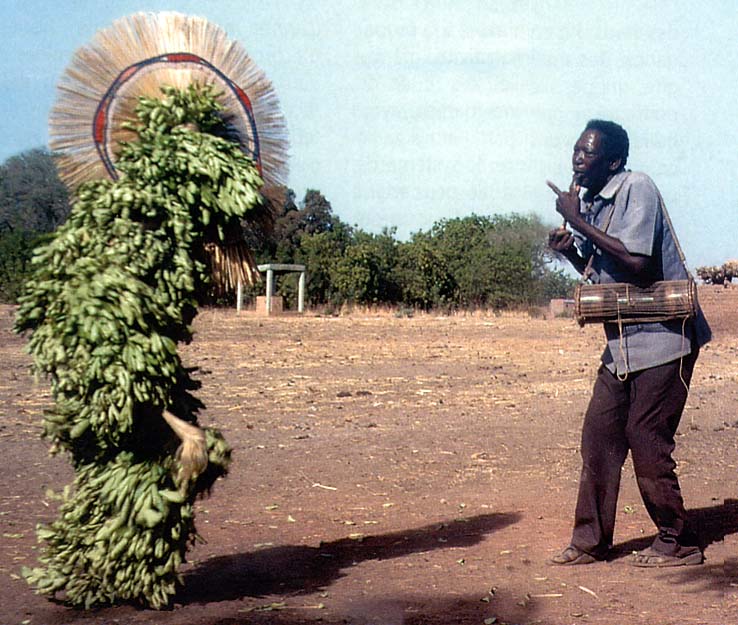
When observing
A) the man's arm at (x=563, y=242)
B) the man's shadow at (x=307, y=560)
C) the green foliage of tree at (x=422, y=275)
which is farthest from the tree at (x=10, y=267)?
the man's arm at (x=563, y=242)

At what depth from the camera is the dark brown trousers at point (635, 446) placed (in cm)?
550

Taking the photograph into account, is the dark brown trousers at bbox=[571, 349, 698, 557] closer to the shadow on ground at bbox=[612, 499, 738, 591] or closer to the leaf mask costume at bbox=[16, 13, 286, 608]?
the shadow on ground at bbox=[612, 499, 738, 591]

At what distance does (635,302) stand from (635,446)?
0.79 metres

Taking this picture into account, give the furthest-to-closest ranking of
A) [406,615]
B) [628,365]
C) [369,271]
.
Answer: [369,271], [628,365], [406,615]

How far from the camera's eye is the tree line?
143 feet

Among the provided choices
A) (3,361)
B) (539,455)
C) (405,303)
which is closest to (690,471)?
(539,455)

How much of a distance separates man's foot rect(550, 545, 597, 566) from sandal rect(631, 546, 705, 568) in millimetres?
255

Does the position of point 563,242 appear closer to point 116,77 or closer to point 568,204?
point 568,204

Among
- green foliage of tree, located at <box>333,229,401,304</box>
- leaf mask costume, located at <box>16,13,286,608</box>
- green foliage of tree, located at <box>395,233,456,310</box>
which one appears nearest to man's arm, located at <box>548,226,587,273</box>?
leaf mask costume, located at <box>16,13,286,608</box>

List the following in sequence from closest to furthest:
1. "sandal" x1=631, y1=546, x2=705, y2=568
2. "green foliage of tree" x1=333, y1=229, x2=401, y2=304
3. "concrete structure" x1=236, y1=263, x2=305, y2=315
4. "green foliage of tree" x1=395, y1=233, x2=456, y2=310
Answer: "sandal" x1=631, y1=546, x2=705, y2=568, "concrete structure" x1=236, y1=263, x2=305, y2=315, "green foliage of tree" x1=333, y1=229, x2=401, y2=304, "green foliage of tree" x1=395, y1=233, x2=456, y2=310

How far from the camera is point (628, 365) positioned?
5.55 m

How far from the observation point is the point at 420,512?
700 centimetres

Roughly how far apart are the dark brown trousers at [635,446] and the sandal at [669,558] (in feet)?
0.27

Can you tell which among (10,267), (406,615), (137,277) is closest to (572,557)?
(406,615)
